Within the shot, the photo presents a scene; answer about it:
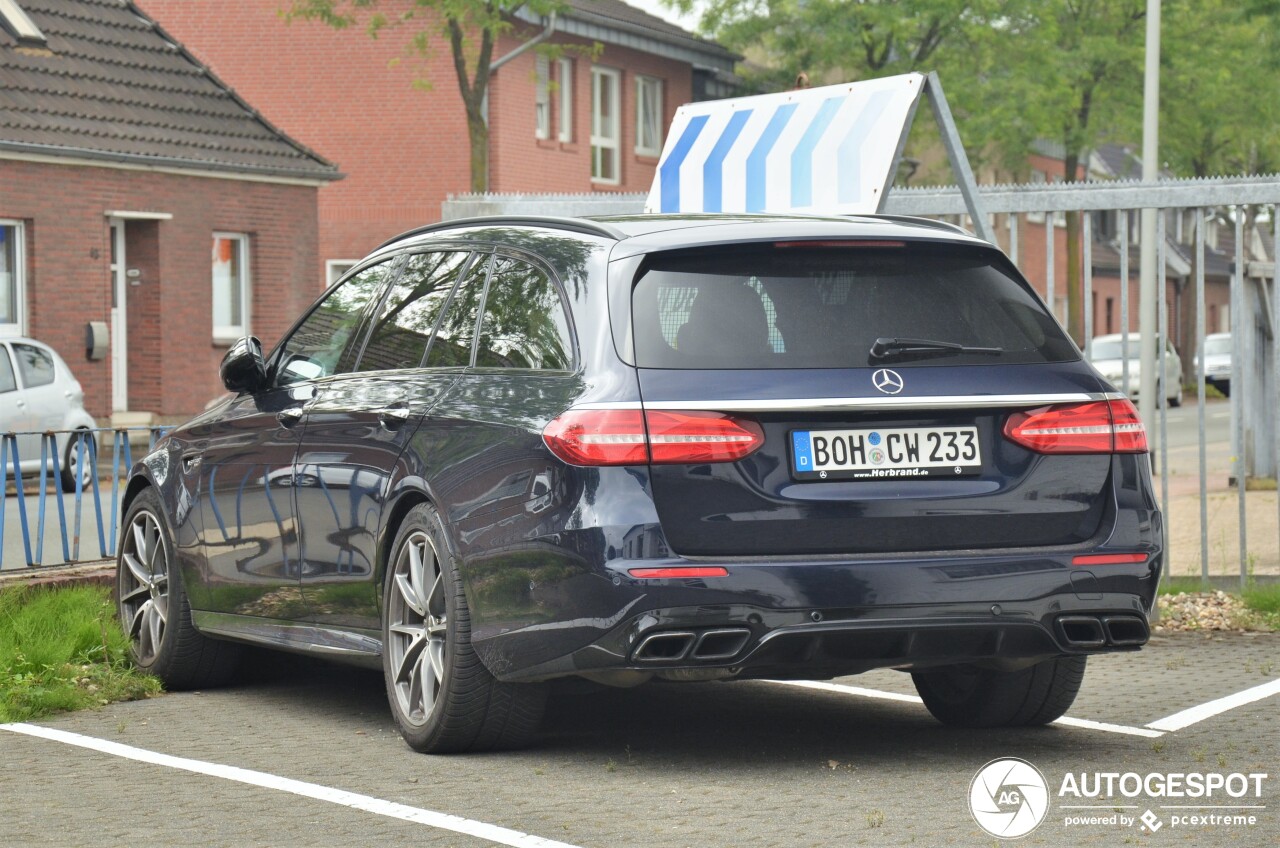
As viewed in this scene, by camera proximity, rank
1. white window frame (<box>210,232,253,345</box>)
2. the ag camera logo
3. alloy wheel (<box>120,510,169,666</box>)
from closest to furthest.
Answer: the ag camera logo < alloy wheel (<box>120,510,169,666</box>) < white window frame (<box>210,232,253,345</box>)

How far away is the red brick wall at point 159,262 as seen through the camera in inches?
1143

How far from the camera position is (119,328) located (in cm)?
3164

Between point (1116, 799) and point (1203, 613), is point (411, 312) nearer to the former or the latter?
point (1116, 799)

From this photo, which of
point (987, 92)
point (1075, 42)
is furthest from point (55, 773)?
point (1075, 42)

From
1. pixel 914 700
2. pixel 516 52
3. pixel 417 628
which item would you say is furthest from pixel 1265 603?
pixel 516 52

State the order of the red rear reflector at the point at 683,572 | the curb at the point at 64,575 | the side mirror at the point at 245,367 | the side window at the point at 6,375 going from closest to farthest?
the red rear reflector at the point at 683,572 < the side mirror at the point at 245,367 < the curb at the point at 64,575 < the side window at the point at 6,375

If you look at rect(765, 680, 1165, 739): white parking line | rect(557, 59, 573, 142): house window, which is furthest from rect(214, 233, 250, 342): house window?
rect(765, 680, 1165, 739): white parking line

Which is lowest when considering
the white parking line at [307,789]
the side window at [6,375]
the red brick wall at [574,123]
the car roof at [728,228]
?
the white parking line at [307,789]

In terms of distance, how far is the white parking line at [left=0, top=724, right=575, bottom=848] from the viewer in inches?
224

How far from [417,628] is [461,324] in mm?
995

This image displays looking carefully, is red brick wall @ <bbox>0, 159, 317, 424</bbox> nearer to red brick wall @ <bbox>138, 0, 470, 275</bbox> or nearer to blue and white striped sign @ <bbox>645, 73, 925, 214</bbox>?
red brick wall @ <bbox>138, 0, 470, 275</bbox>

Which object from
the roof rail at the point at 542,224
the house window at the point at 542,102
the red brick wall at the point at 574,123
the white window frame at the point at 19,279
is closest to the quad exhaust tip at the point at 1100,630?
the roof rail at the point at 542,224

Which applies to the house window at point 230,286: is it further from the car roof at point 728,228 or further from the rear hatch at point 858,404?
the rear hatch at point 858,404

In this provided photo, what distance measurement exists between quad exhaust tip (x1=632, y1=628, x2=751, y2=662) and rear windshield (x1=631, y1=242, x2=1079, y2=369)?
2.49ft
